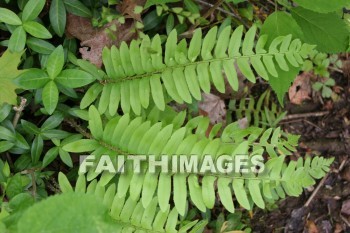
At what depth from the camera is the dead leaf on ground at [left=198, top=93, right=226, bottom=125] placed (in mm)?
2713

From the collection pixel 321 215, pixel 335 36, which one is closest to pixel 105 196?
pixel 335 36

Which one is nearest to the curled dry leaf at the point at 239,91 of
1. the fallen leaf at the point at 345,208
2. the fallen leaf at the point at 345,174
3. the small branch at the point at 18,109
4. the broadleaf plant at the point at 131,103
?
the broadleaf plant at the point at 131,103

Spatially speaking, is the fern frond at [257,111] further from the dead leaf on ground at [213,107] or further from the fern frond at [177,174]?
the fern frond at [177,174]

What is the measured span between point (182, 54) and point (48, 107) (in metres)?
0.59

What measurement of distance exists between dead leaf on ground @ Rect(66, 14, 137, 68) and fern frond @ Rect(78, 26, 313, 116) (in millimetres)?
221

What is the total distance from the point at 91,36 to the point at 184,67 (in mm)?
550

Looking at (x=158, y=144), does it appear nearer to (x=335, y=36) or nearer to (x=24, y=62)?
(x=24, y=62)

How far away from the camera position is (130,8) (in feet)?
7.68

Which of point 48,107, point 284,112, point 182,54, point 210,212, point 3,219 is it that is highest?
point 182,54

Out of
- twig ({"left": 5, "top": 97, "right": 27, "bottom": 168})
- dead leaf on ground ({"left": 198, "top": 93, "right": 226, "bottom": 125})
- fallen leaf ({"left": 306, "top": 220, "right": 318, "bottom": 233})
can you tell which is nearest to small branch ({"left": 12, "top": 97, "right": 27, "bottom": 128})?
twig ({"left": 5, "top": 97, "right": 27, "bottom": 168})

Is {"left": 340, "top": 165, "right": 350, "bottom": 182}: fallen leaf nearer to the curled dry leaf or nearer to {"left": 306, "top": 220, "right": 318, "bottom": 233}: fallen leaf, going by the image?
{"left": 306, "top": 220, "right": 318, "bottom": 233}: fallen leaf

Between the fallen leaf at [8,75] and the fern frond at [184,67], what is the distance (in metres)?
0.29

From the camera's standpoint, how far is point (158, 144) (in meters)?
1.84

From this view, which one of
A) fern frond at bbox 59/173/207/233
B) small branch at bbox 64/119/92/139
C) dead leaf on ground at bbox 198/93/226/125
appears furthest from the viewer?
dead leaf on ground at bbox 198/93/226/125
